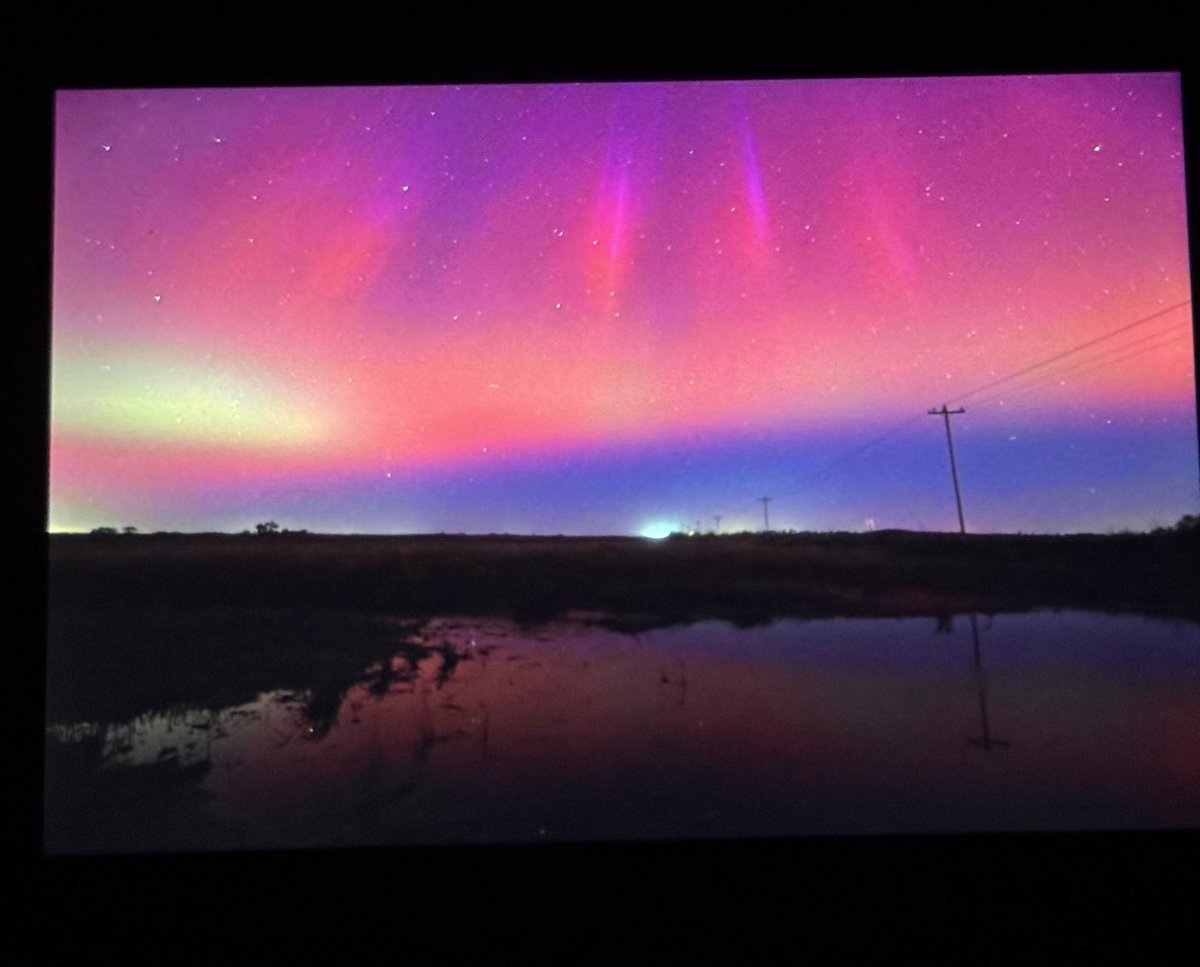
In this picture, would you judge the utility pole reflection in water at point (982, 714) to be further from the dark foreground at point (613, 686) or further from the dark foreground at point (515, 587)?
the dark foreground at point (515, 587)

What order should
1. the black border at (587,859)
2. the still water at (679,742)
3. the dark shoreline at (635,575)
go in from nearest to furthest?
the black border at (587,859) → the still water at (679,742) → the dark shoreline at (635,575)

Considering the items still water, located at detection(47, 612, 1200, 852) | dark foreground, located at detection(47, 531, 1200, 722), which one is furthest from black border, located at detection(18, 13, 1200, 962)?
dark foreground, located at detection(47, 531, 1200, 722)

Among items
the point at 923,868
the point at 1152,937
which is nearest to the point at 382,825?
the point at 923,868

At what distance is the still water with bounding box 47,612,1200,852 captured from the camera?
1830 millimetres

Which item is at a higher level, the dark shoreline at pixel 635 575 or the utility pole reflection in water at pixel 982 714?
the dark shoreline at pixel 635 575

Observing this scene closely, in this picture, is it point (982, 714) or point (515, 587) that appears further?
point (515, 587)

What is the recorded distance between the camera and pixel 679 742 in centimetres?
191

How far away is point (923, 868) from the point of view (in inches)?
64.8

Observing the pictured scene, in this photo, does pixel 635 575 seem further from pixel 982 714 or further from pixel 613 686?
pixel 982 714

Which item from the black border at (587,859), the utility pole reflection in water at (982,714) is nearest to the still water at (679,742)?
the utility pole reflection in water at (982,714)

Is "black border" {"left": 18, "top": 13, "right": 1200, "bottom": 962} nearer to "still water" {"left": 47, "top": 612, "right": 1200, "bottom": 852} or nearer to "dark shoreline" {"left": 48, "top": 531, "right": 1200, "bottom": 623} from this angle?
"still water" {"left": 47, "top": 612, "right": 1200, "bottom": 852}

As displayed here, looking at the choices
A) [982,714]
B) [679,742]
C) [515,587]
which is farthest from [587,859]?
[982,714]

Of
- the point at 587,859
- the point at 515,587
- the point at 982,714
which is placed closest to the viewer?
the point at 587,859

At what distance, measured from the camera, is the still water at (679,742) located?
6.00 feet
